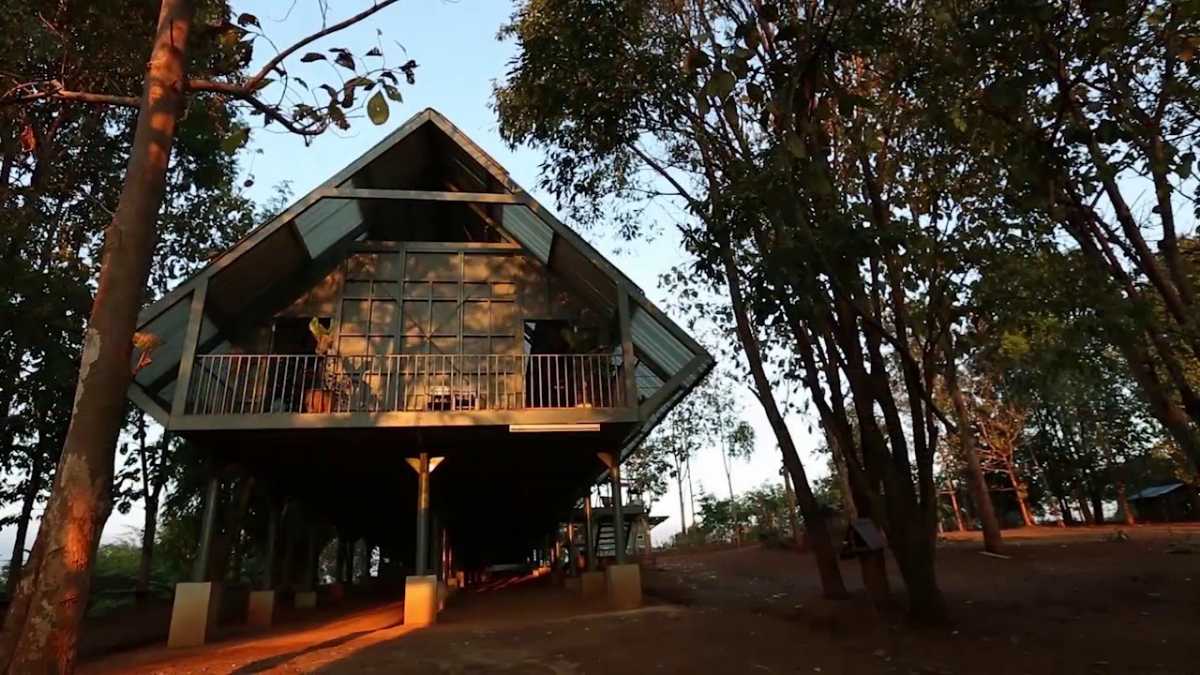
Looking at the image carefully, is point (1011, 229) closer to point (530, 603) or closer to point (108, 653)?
point (530, 603)

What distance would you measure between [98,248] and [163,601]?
30.6ft

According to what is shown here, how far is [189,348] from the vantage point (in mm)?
10023

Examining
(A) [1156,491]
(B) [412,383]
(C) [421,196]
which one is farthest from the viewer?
(A) [1156,491]

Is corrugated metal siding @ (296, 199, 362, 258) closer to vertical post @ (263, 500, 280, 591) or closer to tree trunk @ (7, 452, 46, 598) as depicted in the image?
vertical post @ (263, 500, 280, 591)

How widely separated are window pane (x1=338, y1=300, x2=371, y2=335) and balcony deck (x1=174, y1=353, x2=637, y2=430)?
0.68m

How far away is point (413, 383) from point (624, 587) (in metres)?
4.91

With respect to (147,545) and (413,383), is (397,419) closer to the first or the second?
(413,383)

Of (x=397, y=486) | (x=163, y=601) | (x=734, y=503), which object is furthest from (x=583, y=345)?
(x=734, y=503)

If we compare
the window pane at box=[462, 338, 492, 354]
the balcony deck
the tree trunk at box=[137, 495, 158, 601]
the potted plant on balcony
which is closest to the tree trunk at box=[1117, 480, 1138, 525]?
the balcony deck

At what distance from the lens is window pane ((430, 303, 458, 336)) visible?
12.8m

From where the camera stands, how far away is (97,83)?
33.3 ft

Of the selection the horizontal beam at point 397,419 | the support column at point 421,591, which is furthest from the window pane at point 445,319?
the support column at point 421,591

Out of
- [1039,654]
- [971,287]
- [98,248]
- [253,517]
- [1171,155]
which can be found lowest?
[1039,654]

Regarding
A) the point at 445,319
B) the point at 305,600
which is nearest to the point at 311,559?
the point at 305,600
